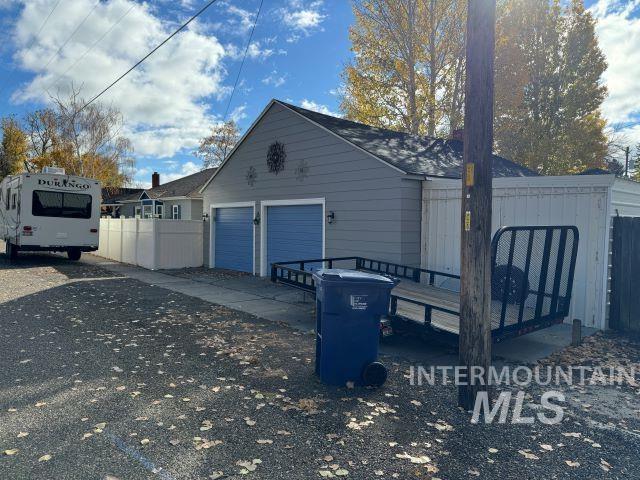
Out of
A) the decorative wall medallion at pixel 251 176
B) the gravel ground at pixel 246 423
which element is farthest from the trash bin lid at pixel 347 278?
the decorative wall medallion at pixel 251 176

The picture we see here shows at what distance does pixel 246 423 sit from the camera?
3.83m

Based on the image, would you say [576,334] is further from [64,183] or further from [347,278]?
[64,183]

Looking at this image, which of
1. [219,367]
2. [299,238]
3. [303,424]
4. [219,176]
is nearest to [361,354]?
[303,424]

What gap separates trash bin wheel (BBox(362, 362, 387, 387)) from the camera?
471 cm

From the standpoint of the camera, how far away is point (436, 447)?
11.6 feet

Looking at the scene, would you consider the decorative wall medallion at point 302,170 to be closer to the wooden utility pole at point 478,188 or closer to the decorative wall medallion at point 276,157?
the decorative wall medallion at point 276,157

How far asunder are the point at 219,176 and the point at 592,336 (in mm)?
12279

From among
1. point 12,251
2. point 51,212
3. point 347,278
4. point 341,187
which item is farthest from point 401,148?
point 12,251

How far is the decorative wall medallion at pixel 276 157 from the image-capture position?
41.5 ft

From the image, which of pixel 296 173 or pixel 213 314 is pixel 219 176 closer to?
pixel 296 173

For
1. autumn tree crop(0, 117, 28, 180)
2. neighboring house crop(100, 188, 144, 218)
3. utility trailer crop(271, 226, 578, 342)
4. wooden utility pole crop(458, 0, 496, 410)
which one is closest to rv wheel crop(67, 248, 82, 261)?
utility trailer crop(271, 226, 578, 342)

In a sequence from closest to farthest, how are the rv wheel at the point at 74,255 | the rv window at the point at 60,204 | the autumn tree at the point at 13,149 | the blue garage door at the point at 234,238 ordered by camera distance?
the blue garage door at the point at 234,238
the rv window at the point at 60,204
the rv wheel at the point at 74,255
the autumn tree at the point at 13,149

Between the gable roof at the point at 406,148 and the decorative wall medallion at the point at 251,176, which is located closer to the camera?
the gable roof at the point at 406,148

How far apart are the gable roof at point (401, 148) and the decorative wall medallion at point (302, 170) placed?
1142 millimetres
